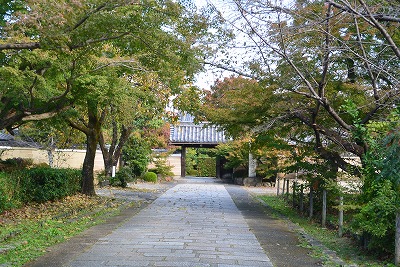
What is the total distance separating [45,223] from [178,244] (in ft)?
11.8

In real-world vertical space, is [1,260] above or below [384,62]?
below

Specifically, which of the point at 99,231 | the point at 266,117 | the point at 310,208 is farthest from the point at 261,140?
the point at 99,231

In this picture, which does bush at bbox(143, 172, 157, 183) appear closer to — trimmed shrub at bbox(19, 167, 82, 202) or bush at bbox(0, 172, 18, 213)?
trimmed shrub at bbox(19, 167, 82, 202)

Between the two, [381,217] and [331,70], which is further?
[331,70]

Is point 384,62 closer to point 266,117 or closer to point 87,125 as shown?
point 266,117

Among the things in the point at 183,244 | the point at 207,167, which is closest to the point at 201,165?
the point at 207,167

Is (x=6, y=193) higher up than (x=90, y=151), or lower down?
lower down

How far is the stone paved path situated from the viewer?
6910mm

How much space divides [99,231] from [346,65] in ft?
23.6

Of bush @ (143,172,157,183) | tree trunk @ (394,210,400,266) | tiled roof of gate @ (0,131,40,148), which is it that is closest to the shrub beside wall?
tiled roof of gate @ (0,131,40,148)

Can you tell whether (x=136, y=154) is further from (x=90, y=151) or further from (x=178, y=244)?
(x=178, y=244)

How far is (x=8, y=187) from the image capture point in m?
11.8

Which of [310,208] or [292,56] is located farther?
[310,208]

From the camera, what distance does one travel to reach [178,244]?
830 cm
